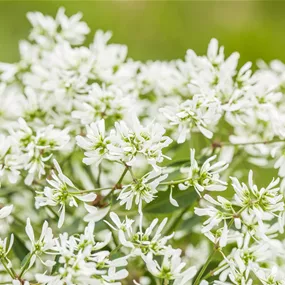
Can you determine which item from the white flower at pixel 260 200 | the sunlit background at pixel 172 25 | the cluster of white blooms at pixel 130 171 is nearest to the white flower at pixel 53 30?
the cluster of white blooms at pixel 130 171

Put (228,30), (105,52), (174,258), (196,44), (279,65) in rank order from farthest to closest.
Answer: (228,30) → (196,44) → (279,65) → (105,52) → (174,258)

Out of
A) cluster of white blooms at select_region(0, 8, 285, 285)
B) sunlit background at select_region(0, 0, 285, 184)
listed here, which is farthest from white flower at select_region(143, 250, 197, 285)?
sunlit background at select_region(0, 0, 285, 184)

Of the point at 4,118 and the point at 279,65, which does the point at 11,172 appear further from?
the point at 279,65

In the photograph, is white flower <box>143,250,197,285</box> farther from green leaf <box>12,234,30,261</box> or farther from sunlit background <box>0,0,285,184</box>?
sunlit background <box>0,0,285,184</box>

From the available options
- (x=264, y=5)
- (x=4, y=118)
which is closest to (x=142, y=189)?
Answer: (x=4, y=118)

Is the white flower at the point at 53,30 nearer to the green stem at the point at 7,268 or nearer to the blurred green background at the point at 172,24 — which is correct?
the green stem at the point at 7,268
